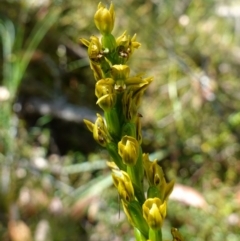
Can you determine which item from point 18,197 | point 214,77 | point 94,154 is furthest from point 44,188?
point 214,77

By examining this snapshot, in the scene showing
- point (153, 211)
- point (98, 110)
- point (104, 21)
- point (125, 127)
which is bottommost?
point (98, 110)

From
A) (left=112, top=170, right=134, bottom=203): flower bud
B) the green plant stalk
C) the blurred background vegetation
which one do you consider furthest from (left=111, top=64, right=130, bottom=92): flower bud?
the blurred background vegetation

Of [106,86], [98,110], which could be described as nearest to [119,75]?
[106,86]

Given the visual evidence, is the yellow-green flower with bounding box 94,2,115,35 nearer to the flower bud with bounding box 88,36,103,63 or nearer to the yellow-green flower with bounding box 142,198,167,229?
the flower bud with bounding box 88,36,103,63

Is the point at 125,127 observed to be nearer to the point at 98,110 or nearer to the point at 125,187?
the point at 125,187

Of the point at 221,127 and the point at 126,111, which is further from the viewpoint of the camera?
the point at 221,127

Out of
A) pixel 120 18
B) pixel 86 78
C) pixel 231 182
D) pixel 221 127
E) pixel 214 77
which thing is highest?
pixel 120 18

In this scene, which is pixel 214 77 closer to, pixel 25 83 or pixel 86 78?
pixel 86 78
